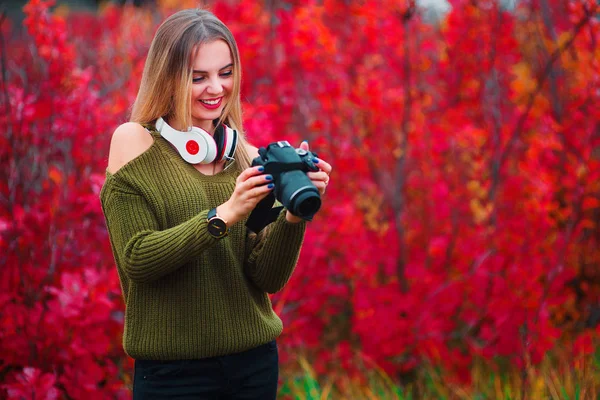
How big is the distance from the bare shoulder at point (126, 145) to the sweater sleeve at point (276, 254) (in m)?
0.44

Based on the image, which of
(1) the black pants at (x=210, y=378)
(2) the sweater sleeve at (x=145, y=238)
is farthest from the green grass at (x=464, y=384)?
(2) the sweater sleeve at (x=145, y=238)

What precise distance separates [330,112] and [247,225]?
2849mm

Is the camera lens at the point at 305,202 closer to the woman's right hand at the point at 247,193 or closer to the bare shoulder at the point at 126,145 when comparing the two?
the woman's right hand at the point at 247,193

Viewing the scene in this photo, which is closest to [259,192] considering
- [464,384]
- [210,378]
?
[210,378]

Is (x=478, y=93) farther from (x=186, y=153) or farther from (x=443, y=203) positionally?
(x=186, y=153)

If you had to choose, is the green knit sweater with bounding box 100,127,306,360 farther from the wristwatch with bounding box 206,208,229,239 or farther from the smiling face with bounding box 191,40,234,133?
the smiling face with bounding box 191,40,234,133

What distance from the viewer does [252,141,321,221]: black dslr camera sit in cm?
163

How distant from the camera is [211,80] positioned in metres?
1.90

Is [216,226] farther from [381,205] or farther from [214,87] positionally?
[381,205]

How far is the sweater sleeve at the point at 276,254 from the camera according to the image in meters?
1.90

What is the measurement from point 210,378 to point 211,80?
0.85 metres

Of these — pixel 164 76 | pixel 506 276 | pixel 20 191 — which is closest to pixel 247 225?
pixel 164 76

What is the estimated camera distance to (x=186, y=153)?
74.3 inches

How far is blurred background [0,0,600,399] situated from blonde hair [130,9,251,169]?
41.8 inches
